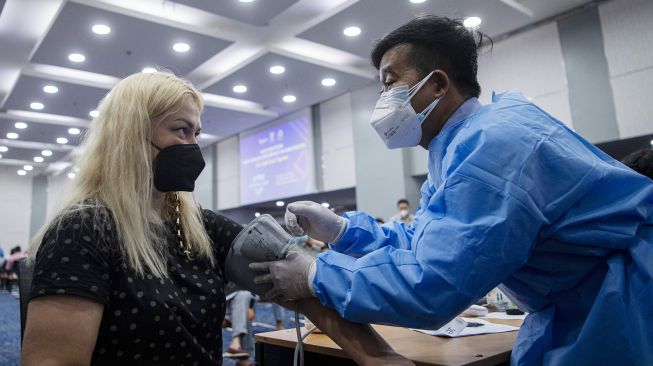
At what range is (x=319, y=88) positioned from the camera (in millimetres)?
7090

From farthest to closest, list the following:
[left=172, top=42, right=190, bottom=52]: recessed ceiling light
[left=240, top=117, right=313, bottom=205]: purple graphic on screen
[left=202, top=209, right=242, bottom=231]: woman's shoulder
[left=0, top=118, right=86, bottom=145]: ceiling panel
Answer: [left=0, top=118, right=86, bottom=145]: ceiling panel
[left=240, top=117, right=313, bottom=205]: purple graphic on screen
[left=172, top=42, right=190, bottom=52]: recessed ceiling light
[left=202, top=209, right=242, bottom=231]: woman's shoulder

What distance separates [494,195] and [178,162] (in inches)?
32.1

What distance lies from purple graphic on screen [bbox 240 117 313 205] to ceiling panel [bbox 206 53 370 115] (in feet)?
2.31

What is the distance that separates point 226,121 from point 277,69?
102 inches

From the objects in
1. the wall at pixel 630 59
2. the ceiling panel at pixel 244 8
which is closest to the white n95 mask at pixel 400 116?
the ceiling panel at pixel 244 8

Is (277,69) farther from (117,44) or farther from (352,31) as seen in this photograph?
(117,44)

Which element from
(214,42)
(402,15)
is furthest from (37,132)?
(402,15)

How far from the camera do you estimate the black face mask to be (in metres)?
1.27

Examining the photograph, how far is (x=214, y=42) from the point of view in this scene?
538cm

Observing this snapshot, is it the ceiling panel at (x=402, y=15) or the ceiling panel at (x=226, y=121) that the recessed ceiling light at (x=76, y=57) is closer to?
the ceiling panel at (x=226, y=121)

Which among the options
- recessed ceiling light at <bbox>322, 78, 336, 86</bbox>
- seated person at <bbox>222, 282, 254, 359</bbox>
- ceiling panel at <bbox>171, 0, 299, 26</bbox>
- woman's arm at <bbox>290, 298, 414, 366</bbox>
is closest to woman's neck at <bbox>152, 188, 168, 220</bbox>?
woman's arm at <bbox>290, 298, 414, 366</bbox>

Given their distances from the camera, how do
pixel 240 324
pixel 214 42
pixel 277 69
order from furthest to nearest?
pixel 277 69 → pixel 214 42 → pixel 240 324

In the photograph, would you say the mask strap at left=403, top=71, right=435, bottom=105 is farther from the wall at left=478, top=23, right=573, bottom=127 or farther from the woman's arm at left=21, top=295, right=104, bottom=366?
the wall at left=478, top=23, right=573, bottom=127

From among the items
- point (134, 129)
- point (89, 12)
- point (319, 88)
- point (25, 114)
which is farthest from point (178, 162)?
point (25, 114)
